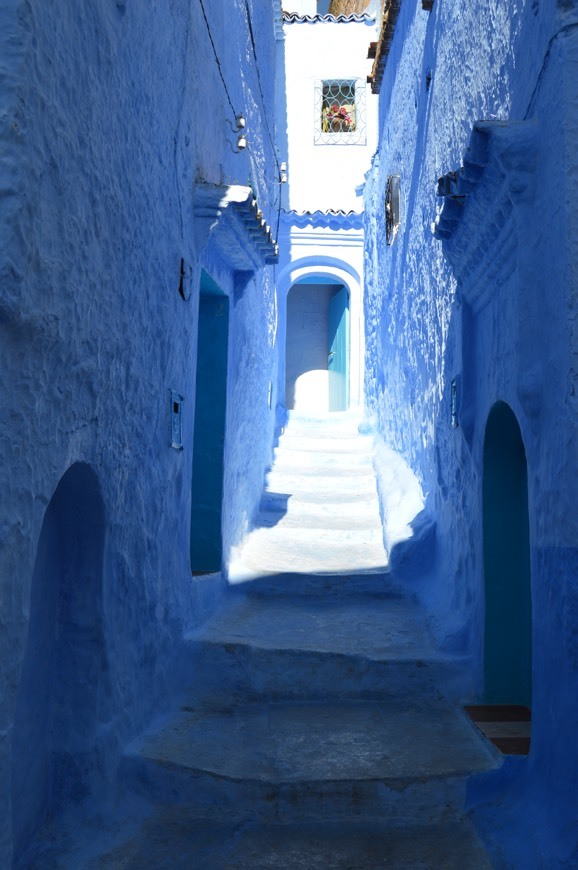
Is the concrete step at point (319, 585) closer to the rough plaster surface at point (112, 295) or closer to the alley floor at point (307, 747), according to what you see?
the alley floor at point (307, 747)

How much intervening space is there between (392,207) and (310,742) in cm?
598

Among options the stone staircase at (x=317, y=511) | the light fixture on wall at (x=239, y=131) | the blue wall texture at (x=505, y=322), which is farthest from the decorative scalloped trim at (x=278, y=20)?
the stone staircase at (x=317, y=511)

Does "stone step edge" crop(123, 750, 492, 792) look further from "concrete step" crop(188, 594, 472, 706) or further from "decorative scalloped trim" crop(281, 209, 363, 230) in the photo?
"decorative scalloped trim" crop(281, 209, 363, 230)

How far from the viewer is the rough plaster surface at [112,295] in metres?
2.26

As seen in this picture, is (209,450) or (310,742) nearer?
(310,742)

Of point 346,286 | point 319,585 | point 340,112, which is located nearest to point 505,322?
point 319,585

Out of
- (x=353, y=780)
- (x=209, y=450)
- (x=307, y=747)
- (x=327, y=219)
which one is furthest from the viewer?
(x=327, y=219)

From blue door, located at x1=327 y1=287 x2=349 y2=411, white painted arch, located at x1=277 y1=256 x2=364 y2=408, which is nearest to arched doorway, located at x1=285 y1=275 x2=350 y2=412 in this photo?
blue door, located at x1=327 y1=287 x2=349 y2=411

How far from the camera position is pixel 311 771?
140 inches

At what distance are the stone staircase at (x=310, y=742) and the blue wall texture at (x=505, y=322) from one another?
24 cm

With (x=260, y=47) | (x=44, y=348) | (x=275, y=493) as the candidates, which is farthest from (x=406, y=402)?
(x=44, y=348)

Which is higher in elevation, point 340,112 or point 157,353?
point 340,112

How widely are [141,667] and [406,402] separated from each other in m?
4.21

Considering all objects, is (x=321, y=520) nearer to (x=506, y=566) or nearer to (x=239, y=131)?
(x=506, y=566)
